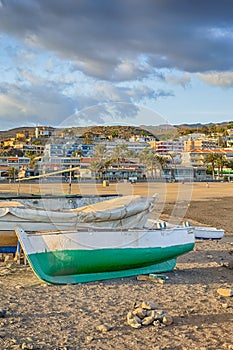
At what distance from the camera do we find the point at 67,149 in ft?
36.1

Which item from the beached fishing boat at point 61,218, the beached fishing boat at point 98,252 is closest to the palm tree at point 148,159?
the beached fishing boat at point 61,218

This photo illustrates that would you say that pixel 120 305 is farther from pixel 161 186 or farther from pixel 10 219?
pixel 161 186

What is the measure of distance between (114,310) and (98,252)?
1.95 m

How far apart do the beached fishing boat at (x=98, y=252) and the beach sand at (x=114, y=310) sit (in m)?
0.29

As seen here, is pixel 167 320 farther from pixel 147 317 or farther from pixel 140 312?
pixel 140 312

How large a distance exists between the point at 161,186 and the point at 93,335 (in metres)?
5.82

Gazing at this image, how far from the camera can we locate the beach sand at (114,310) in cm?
614

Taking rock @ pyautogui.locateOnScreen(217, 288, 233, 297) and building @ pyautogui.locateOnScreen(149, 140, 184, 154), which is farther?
building @ pyautogui.locateOnScreen(149, 140, 184, 154)

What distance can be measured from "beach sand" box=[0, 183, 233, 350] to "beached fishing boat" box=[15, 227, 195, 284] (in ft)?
0.94

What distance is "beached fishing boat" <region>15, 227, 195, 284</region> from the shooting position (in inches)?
353

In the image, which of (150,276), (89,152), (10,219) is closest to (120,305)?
(150,276)

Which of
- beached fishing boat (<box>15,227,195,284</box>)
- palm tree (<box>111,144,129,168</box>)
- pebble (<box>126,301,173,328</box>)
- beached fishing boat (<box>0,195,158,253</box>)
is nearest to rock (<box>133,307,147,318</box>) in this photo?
pebble (<box>126,301,173,328</box>)

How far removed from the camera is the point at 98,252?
924 centimetres

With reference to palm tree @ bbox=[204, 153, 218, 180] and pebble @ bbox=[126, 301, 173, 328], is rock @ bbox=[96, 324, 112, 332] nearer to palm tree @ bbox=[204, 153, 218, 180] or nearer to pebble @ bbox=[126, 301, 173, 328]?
pebble @ bbox=[126, 301, 173, 328]
